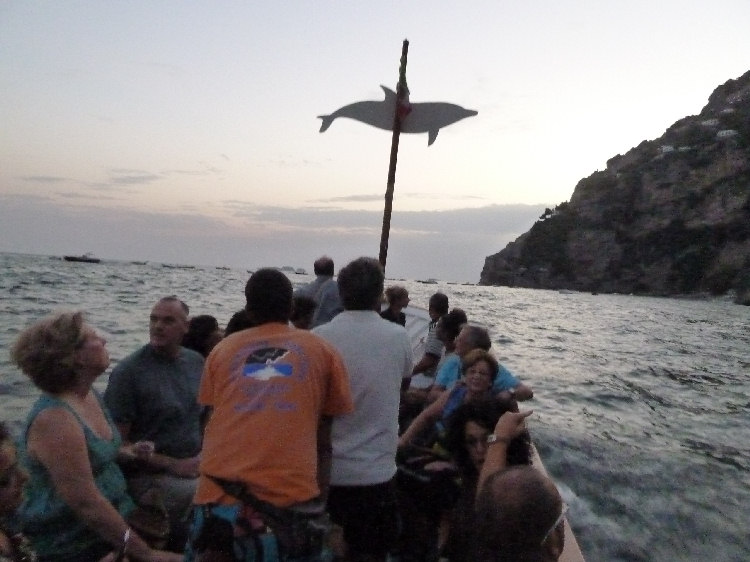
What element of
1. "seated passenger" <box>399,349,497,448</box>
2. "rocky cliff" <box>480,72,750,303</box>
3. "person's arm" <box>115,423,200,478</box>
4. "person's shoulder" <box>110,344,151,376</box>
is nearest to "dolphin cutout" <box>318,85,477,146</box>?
"seated passenger" <box>399,349,497,448</box>

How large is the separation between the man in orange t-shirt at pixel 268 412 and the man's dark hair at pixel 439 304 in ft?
14.6

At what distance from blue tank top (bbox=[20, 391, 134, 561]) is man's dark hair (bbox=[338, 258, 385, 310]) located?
4.47 ft

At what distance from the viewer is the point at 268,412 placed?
2271 mm

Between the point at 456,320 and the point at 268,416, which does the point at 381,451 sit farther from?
the point at 456,320

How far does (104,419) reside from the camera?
2.84 m

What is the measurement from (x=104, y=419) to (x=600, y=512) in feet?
20.8

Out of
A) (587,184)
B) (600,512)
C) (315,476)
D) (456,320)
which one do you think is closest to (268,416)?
(315,476)

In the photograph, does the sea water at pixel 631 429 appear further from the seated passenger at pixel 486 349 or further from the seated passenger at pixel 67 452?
the seated passenger at pixel 486 349

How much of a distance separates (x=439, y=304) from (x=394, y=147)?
84.2 inches

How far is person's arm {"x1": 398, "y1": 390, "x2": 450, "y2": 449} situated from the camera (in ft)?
14.0

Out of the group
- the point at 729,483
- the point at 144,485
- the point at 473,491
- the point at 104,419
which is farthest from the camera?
the point at 729,483

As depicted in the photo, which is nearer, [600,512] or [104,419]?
[104,419]

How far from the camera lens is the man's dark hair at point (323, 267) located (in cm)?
690

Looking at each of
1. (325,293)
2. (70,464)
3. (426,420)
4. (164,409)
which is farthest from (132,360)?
(325,293)
